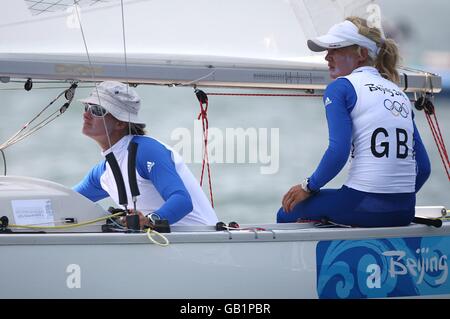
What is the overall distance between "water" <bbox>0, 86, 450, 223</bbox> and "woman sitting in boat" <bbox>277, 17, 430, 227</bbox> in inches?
160

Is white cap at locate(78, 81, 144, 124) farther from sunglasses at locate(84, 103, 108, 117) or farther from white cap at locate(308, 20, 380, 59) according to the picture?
white cap at locate(308, 20, 380, 59)

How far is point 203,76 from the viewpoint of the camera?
3.64 meters

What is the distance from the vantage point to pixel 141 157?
3.05 metres

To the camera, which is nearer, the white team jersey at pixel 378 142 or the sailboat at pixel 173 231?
the sailboat at pixel 173 231

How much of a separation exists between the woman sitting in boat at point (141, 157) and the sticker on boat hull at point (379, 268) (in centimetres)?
41

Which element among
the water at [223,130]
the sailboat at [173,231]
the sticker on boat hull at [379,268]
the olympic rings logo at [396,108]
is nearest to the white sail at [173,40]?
the sailboat at [173,231]

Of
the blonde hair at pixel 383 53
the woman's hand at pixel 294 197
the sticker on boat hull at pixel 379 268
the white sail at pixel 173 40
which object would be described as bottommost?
the sticker on boat hull at pixel 379 268

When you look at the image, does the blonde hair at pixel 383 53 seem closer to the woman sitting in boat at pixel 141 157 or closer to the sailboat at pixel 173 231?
the sailboat at pixel 173 231

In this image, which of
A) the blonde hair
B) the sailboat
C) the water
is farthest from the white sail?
the water

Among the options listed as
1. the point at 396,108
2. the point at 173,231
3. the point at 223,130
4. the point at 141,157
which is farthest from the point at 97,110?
the point at 223,130

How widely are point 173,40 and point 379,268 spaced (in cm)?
123

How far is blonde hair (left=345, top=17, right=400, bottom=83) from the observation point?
3215 mm

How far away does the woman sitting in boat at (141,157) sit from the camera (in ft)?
9.96

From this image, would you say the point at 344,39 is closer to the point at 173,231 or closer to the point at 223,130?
the point at 173,231
